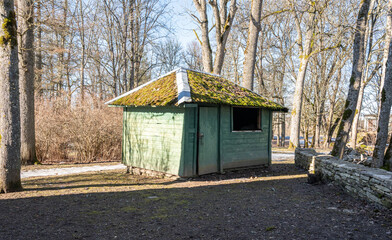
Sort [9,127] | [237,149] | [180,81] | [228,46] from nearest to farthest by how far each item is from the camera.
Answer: [9,127]
[180,81]
[237,149]
[228,46]

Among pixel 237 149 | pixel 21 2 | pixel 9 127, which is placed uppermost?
pixel 21 2

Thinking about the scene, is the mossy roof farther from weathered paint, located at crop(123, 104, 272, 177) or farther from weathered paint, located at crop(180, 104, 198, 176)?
weathered paint, located at crop(180, 104, 198, 176)

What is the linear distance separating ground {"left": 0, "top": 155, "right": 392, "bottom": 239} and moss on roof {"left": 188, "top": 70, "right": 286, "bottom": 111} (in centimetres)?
251

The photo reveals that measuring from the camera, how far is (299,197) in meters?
6.53

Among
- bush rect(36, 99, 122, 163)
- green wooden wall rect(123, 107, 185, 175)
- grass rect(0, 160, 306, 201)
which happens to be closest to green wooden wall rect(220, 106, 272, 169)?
grass rect(0, 160, 306, 201)

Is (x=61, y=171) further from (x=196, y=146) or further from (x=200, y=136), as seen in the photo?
(x=200, y=136)

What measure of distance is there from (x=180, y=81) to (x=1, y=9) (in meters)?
4.81

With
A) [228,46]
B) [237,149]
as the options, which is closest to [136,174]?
[237,149]

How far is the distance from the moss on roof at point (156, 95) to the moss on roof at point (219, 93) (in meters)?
0.60

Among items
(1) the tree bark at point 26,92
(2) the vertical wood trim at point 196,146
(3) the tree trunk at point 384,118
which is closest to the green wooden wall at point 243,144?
(2) the vertical wood trim at point 196,146

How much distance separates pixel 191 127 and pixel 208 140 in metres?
0.82

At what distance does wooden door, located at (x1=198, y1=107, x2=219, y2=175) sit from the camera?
8242 mm

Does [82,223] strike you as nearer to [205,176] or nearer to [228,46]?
[205,176]

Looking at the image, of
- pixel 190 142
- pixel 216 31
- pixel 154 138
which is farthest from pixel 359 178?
pixel 216 31
